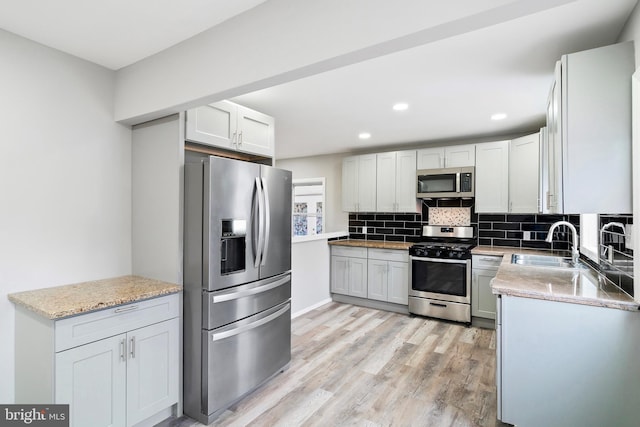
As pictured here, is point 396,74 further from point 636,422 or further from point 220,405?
point 220,405

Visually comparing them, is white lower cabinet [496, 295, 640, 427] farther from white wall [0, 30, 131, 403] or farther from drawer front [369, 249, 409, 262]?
white wall [0, 30, 131, 403]

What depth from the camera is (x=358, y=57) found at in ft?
4.66

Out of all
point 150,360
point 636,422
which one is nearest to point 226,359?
point 150,360

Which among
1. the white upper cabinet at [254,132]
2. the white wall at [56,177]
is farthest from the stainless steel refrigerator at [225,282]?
the white wall at [56,177]

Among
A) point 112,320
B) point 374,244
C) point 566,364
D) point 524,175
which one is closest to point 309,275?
point 374,244

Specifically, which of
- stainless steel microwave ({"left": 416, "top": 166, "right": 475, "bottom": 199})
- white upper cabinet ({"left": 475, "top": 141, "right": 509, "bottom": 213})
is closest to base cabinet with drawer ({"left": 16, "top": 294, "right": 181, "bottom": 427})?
stainless steel microwave ({"left": 416, "top": 166, "right": 475, "bottom": 199})

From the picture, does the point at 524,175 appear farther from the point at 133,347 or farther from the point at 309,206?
the point at 133,347

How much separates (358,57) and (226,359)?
6.52 ft

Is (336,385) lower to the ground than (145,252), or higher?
lower

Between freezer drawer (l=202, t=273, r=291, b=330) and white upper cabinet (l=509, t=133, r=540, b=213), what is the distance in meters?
2.90

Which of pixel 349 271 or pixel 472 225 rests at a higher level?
pixel 472 225

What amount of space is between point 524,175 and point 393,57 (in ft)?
8.38

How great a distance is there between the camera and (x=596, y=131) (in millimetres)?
1671

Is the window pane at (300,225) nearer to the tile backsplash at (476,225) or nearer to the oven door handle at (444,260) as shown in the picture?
the tile backsplash at (476,225)
